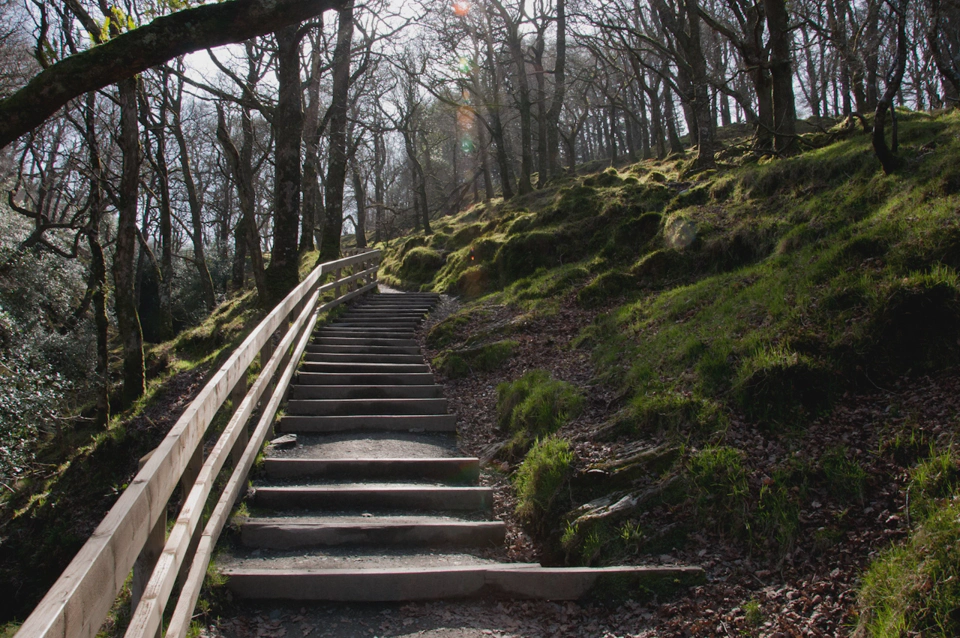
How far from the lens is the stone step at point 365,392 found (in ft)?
23.0

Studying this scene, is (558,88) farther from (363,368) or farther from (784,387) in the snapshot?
(784,387)

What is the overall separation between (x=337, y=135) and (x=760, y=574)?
40.2ft

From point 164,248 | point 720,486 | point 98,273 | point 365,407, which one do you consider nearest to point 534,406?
point 365,407

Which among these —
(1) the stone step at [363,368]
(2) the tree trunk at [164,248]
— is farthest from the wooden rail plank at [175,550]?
(2) the tree trunk at [164,248]

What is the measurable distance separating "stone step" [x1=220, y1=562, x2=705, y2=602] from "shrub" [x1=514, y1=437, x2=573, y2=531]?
88 cm

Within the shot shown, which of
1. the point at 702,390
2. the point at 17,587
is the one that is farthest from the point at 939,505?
the point at 17,587

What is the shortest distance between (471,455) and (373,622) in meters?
2.62

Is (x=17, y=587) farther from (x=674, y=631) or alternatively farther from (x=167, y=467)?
(x=674, y=631)

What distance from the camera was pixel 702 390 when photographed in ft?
16.2

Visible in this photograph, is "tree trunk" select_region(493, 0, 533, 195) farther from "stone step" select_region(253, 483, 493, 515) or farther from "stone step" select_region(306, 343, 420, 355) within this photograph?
"stone step" select_region(253, 483, 493, 515)

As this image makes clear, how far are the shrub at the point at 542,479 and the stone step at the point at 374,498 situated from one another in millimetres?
345

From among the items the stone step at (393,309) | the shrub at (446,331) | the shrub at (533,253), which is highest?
the shrub at (533,253)

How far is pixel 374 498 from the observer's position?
184 inches

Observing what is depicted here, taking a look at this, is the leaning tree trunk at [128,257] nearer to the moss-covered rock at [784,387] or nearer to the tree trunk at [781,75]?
the moss-covered rock at [784,387]
